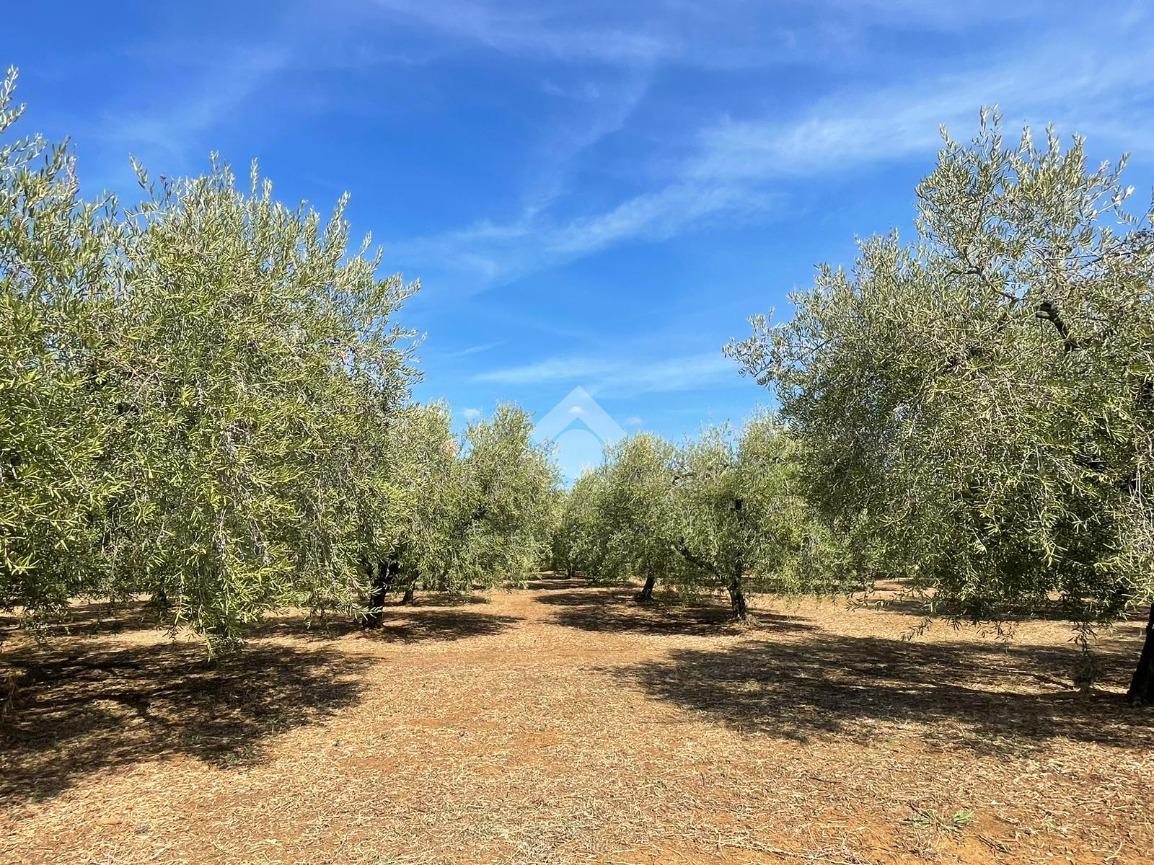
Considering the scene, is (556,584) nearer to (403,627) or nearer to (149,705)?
(403,627)

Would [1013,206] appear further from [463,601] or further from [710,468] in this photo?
[463,601]

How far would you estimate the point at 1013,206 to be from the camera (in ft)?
34.0

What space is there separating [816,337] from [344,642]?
17806mm

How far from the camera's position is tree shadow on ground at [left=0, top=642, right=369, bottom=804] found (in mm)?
10039

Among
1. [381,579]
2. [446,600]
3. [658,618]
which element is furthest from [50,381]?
[446,600]

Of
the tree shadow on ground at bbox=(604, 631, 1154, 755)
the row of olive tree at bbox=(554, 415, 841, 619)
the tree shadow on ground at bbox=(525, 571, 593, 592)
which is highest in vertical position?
the row of olive tree at bbox=(554, 415, 841, 619)

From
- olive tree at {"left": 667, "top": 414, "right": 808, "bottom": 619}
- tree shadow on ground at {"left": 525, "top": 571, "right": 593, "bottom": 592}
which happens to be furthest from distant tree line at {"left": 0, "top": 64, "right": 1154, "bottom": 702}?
tree shadow on ground at {"left": 525, "top": 571, "right": 593, "bottom": 592}

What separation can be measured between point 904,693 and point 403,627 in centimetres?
1800

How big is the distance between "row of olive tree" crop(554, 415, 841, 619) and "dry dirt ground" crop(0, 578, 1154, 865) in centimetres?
537

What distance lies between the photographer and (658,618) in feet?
94.2

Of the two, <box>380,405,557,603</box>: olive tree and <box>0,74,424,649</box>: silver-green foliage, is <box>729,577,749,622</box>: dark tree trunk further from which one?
<box>0,74,424,649</box>: silver-green foliage

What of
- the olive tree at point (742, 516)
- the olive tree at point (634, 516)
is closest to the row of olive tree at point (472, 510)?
the olive tree at point (634, 516)

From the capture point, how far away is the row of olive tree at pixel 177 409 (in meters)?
7.07

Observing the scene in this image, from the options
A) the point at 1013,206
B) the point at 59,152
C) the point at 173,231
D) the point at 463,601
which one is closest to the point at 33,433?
the point at 59,152
